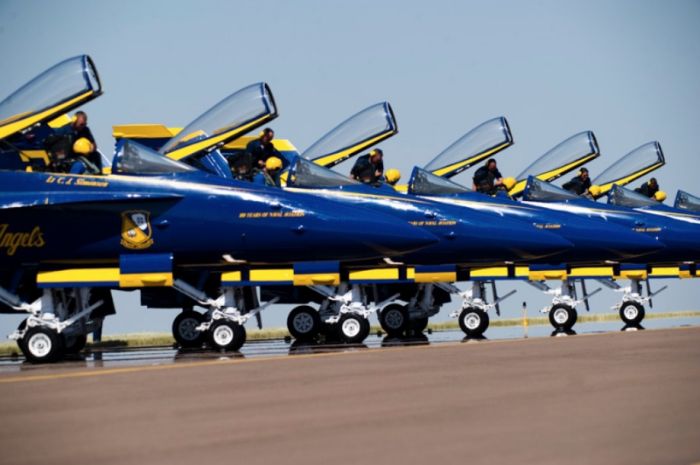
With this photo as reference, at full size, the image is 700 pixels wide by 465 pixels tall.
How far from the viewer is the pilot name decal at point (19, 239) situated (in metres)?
16.9

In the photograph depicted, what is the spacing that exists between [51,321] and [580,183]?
59.0 ft

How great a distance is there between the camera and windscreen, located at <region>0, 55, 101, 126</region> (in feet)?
56.1

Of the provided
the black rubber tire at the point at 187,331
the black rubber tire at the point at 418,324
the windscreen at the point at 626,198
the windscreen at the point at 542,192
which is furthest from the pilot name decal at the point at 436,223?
the windscreen at the point at 626,198

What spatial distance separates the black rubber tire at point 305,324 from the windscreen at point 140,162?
19.1ft

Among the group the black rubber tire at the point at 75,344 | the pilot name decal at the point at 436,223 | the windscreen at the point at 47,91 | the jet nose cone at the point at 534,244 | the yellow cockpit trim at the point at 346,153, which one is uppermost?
the windscreen at the point at 47,91

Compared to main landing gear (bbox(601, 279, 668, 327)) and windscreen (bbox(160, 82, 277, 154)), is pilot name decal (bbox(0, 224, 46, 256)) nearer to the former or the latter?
windscreen (bbox(160, 82, 277, 154))

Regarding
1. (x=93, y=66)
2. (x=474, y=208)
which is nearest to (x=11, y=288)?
(x=93, y=66)

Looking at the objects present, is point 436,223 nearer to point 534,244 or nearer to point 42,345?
point 534,244

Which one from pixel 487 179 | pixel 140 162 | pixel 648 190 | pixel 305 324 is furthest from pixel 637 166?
pixel 140 162

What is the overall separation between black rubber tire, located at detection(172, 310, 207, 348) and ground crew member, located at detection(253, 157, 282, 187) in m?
3.21

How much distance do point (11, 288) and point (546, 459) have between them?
43.4 feet

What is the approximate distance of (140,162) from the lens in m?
17.4

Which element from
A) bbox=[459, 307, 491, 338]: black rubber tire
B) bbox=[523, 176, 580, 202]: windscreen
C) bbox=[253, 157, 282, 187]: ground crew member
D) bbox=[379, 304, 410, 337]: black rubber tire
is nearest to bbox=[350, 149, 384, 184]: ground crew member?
bbox=[253, 157, 282, 187]: ground crew member

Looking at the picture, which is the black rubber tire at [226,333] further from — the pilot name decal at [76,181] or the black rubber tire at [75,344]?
the pilot name decal at [76,181]
